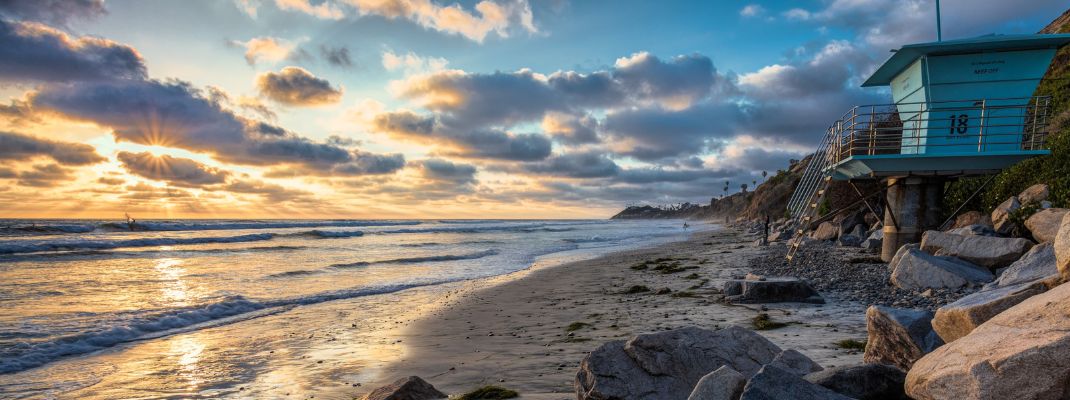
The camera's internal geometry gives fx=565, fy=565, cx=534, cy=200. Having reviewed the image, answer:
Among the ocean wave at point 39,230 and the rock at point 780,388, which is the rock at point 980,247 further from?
the ocean wave at point 39,230

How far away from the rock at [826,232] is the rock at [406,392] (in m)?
23.5

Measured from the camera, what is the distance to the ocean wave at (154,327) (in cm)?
848

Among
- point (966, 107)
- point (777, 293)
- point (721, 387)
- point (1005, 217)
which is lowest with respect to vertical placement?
point (777, 293)

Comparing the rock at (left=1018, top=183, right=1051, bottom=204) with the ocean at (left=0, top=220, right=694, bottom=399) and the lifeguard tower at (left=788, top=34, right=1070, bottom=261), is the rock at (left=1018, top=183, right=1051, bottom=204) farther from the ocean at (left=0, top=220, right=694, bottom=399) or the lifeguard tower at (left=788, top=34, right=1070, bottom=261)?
the ocean at (left=0, top=220, right=694, bottom=399)

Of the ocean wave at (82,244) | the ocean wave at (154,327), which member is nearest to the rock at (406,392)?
the ocean wave at (154,327)

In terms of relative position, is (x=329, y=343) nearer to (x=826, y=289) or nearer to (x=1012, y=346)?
(x=1012, y=346)

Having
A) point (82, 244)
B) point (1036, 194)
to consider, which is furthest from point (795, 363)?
point (82, 244)

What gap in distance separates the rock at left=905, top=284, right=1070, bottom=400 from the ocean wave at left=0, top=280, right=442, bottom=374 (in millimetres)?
10893

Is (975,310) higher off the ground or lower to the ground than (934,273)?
higher

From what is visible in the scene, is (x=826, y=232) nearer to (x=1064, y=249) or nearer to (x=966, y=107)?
(x=966, y=107)

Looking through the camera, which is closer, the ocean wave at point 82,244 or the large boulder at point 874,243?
the large boulder at point 874,243

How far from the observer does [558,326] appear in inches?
392

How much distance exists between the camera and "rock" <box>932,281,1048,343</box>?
484cm

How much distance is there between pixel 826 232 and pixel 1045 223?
13334mm
